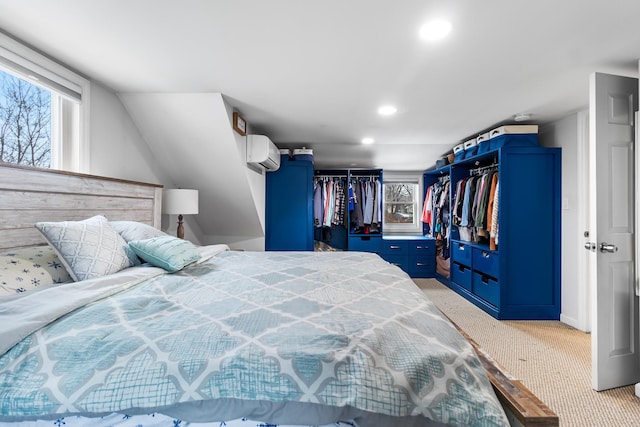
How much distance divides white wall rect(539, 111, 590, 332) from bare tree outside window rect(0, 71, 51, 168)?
172 inches

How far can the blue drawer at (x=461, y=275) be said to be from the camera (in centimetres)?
348

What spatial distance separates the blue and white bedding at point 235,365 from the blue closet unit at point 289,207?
2.80 meters

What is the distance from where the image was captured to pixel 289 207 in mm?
3848

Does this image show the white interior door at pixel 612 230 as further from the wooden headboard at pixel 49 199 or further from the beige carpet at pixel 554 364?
the wooden headboard at pixel 49 199

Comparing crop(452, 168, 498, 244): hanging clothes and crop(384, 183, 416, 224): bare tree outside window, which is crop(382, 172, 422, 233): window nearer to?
crop(384, 183, 416, 224): bare tree outside window

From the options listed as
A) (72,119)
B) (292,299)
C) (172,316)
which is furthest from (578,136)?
(72,119)

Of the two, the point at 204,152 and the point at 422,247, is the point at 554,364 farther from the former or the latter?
the point at 204,152

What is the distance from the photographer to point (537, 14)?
130 cm

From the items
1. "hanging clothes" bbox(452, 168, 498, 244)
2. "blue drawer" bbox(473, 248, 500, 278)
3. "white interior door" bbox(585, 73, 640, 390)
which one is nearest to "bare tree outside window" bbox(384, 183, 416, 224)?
"hanging clothes" bbox(452, 168, 498, 244)

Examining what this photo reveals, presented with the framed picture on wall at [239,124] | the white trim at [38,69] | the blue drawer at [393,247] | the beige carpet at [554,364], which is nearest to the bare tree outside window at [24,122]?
the white trim at [38,69]

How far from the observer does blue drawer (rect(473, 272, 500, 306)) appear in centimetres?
293

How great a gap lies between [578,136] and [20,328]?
3.94 meters

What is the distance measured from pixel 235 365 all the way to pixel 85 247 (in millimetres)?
1119

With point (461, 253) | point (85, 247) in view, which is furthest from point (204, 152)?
point (461, 253)
